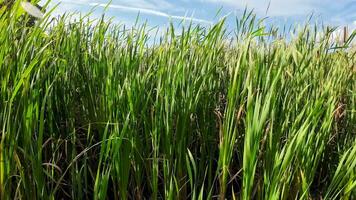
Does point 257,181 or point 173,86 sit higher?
point 173,86

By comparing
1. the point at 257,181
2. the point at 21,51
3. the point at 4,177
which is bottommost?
the point at 257,181

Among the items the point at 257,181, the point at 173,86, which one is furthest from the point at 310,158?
the point at 173,86

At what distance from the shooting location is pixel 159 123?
1.52 metres

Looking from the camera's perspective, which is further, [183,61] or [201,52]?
[201,52]

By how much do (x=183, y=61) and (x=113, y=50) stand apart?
0.47 metres

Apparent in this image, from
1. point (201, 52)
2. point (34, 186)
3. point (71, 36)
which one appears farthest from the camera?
point (71, 36)

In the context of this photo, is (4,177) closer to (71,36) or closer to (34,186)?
(34,186)

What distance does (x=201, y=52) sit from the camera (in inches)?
71.7

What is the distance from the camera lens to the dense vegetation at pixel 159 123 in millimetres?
1393

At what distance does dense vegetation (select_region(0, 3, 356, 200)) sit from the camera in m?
1.39

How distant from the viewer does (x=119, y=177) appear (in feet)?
4.81

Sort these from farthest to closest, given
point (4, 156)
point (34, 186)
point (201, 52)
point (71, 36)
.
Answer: point (71, 36)
point (201, 52)
point (34, 186)
point (4, 156)

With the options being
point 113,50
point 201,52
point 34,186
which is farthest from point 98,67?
point 34,186

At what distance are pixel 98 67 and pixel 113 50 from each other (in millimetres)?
261
